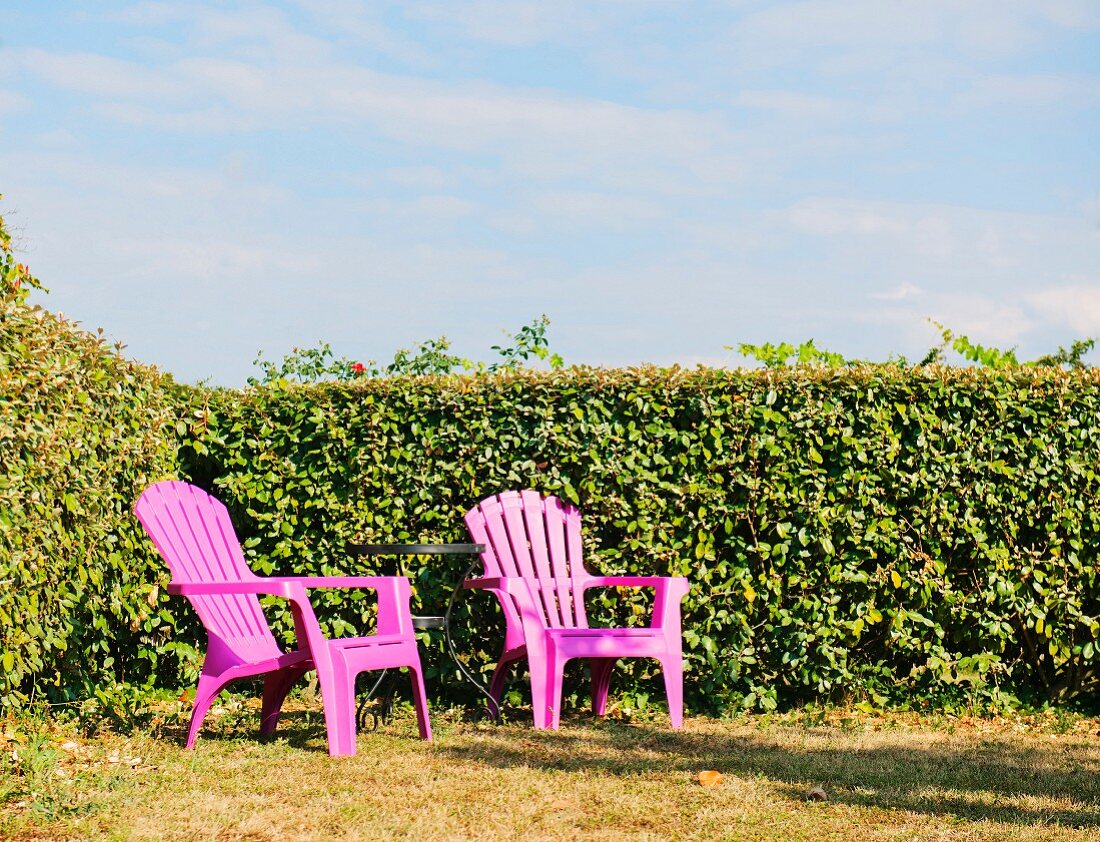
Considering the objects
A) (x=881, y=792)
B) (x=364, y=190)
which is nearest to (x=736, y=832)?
(x=881, y=792)

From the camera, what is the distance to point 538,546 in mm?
5113

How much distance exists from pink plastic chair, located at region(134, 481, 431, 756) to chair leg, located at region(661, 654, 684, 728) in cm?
105

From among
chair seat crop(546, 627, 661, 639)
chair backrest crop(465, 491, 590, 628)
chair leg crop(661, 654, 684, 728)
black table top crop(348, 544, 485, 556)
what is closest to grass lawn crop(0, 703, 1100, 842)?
chair leg crop(661, 654, 684, 728)

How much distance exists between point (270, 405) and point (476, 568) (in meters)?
1.34

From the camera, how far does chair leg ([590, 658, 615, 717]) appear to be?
16.6ft

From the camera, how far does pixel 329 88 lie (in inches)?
197

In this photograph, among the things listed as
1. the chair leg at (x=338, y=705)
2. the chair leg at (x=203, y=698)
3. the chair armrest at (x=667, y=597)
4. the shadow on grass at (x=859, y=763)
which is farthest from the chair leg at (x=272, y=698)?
the chair armrest at (x=667, y=597)

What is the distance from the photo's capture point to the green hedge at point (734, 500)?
17.1ft

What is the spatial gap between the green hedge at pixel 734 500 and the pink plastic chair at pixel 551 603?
7.2 inches

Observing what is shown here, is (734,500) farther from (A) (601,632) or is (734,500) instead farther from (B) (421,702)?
(B) (421,702)

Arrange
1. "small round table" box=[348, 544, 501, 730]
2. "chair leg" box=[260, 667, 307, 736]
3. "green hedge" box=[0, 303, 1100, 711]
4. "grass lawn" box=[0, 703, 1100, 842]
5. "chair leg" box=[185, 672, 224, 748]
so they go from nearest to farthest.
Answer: "grass lawn" box=[0, 703, 1100, 842] < "chair leg" box=[185, 672, 224, 748] < "chair leg" box=[260, 667, 307, 736] < "small round table" box=[348, 544, 501, 730] < "green hedge" box=[0, 303, 1100, 711]

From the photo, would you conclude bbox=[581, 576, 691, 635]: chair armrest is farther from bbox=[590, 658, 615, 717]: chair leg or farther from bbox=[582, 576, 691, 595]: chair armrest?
bbox=[590, 658, 615, 717]: chair leg

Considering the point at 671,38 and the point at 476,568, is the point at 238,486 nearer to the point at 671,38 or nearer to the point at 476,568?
the point at 476,568

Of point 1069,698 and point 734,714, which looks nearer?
point 734,714
